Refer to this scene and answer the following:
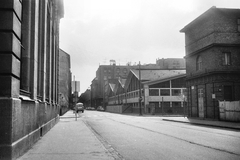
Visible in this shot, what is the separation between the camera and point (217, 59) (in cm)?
2628

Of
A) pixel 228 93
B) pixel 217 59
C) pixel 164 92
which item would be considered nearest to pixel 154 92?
pixel 164 92

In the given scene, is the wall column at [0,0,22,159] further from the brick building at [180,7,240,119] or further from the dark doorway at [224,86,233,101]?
the dark doorway at [224,86,233,101]

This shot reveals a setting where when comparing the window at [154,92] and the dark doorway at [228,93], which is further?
the window at [154,92]

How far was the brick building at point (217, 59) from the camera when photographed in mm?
25828

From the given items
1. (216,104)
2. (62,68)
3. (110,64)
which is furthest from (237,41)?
(110,64)

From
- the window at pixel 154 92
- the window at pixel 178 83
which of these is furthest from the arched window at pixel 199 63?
the window at pixel 154 92

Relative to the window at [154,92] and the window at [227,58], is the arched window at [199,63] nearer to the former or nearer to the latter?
the window at [227,58]

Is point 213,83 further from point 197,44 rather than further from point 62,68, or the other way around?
point 62,68

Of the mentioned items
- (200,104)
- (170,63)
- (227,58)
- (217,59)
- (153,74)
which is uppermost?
(170,63)

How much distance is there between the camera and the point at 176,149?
28.8 ft

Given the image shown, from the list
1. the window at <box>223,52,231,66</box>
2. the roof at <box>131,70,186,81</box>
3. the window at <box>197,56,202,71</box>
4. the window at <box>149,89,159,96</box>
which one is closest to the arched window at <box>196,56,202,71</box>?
the window at <box>197,56,202,71</box>

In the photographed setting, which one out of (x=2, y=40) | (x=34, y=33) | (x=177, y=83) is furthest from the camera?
(x=177, y=83)

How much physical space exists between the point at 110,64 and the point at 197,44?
110212 millimetres

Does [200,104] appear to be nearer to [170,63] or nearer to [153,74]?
[153,74]
